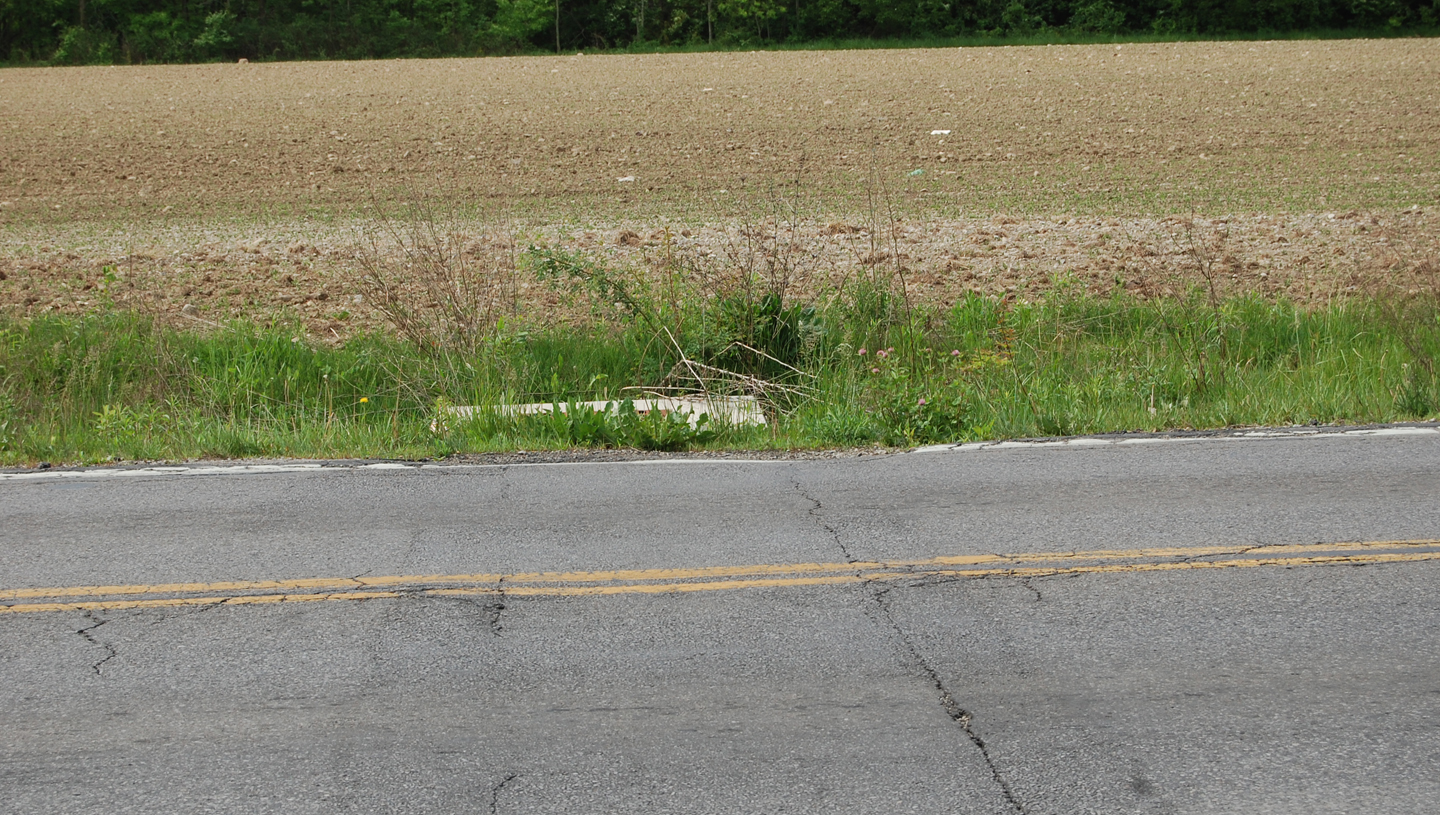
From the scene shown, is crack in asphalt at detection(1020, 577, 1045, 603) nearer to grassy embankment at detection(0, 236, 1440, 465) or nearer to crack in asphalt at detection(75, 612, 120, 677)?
grassy embankment at detection(0, 236, 1440, 465)

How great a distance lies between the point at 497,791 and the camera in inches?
154

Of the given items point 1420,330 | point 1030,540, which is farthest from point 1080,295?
point 1030,540

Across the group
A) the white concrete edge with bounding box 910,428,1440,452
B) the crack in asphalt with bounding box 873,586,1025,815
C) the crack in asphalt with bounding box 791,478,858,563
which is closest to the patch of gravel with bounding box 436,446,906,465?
the white concrete edge with bounding box 910,428,1440,452

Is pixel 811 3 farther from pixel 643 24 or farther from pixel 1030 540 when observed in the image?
pixel 1030 540

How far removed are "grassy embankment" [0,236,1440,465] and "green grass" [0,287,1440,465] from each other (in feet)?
0.09

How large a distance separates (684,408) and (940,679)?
17.0 feet

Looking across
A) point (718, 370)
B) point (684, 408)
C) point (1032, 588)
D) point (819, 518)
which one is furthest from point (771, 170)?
point (1032, 588)

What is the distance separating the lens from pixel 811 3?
191ft

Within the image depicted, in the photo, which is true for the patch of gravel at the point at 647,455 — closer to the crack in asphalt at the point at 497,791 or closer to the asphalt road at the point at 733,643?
the asphalt road at the point at 733,643

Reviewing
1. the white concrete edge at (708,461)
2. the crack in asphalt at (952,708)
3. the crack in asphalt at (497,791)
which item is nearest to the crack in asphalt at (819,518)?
the crack in asphalt at (952,708)

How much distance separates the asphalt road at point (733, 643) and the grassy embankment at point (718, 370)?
1407 mm

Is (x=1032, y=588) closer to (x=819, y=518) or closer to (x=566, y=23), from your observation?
(x=819, y=518)

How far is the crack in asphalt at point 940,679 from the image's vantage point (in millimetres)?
3902

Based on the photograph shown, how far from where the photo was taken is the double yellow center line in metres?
5.54
